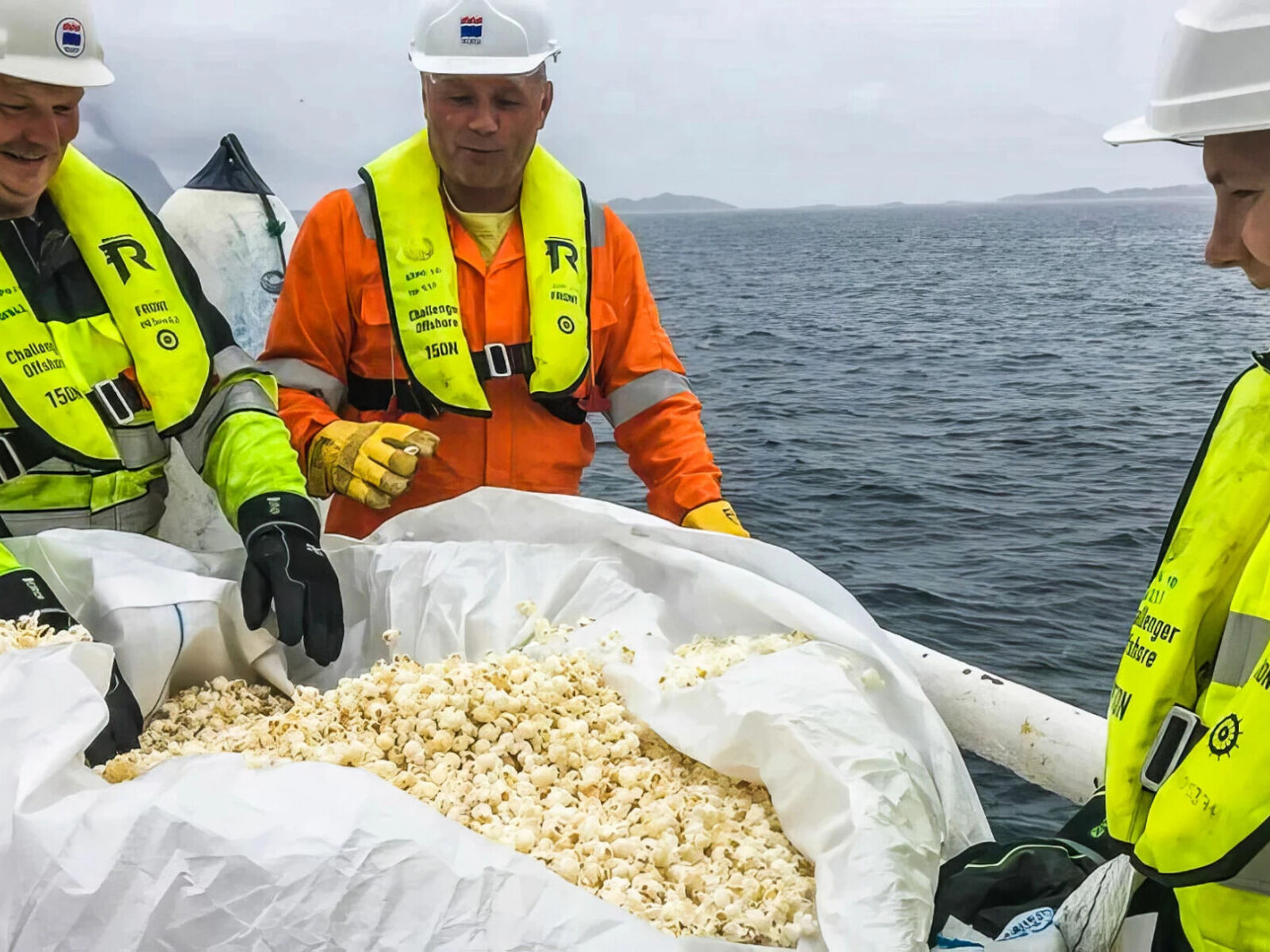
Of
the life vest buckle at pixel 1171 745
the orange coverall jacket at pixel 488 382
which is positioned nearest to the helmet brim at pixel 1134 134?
the life vest buckle at pixel 1171 745

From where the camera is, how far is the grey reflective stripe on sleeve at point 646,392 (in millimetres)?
2545

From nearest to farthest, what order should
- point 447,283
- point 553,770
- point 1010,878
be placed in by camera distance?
point 1010,878 < point 553,770 < point 447,283

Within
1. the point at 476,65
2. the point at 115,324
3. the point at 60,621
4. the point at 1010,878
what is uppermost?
the point at 476,65

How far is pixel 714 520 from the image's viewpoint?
2293 mm

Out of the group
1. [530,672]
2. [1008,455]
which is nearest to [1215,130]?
[530,672]

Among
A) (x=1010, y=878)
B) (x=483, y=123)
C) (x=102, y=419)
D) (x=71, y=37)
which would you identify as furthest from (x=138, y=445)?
(x=1010, y=878)

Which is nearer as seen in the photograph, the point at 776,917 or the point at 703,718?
the point at 776,917

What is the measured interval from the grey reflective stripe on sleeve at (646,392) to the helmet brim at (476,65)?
26.3 inches

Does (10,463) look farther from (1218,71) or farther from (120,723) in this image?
(1218,71)

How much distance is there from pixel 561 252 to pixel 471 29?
0.45 m

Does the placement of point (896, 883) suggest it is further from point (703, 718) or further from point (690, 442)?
point (690, 442)

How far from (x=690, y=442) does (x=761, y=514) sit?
7380 mm

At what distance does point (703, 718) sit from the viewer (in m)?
1.54

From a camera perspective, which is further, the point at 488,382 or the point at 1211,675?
the point at 488,382
